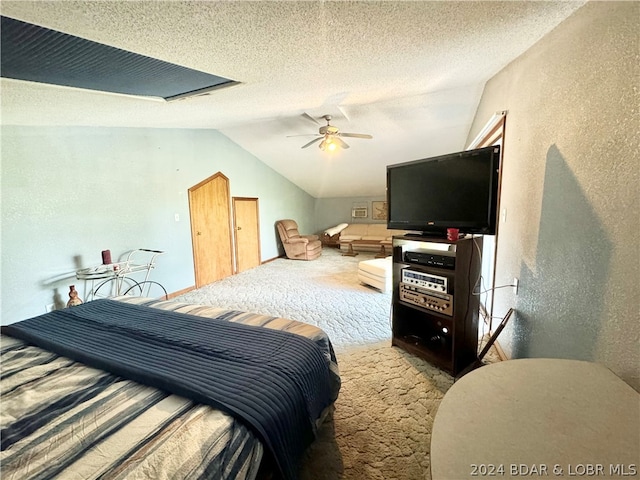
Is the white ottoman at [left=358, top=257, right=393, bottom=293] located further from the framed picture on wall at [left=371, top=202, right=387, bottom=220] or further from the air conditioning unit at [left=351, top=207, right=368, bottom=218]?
the air conditioning unit at [left=351, top=207, right=368, bottom=218]

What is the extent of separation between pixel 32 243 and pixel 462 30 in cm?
390

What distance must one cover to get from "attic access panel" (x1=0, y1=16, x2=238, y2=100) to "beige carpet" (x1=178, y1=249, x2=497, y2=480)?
89.9 inches

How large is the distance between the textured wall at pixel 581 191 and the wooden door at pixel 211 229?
4.33 m

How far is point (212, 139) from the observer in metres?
4.80

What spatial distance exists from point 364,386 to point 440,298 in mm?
862

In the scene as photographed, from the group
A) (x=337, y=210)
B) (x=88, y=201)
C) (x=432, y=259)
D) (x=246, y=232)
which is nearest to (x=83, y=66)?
(x=88, y=201)

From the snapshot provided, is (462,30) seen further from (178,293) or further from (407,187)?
(178,293)

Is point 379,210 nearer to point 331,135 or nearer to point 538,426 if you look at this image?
point 331,135

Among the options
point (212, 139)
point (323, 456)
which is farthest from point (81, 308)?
point (212, 139)

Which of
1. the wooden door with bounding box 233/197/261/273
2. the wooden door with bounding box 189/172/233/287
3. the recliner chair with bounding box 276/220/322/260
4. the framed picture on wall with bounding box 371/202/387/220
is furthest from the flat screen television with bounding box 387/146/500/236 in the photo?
the framed picture on wall with bounding box 371/202/387/220

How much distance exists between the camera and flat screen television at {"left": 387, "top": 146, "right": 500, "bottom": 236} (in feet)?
6.00

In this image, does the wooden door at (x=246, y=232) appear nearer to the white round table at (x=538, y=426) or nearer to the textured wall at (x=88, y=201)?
the textured wall at (x=88, y=201)

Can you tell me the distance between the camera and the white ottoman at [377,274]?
404 centimetres

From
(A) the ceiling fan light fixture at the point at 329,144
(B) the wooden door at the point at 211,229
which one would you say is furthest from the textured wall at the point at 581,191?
(B) the wooden door at the point at 211,229
